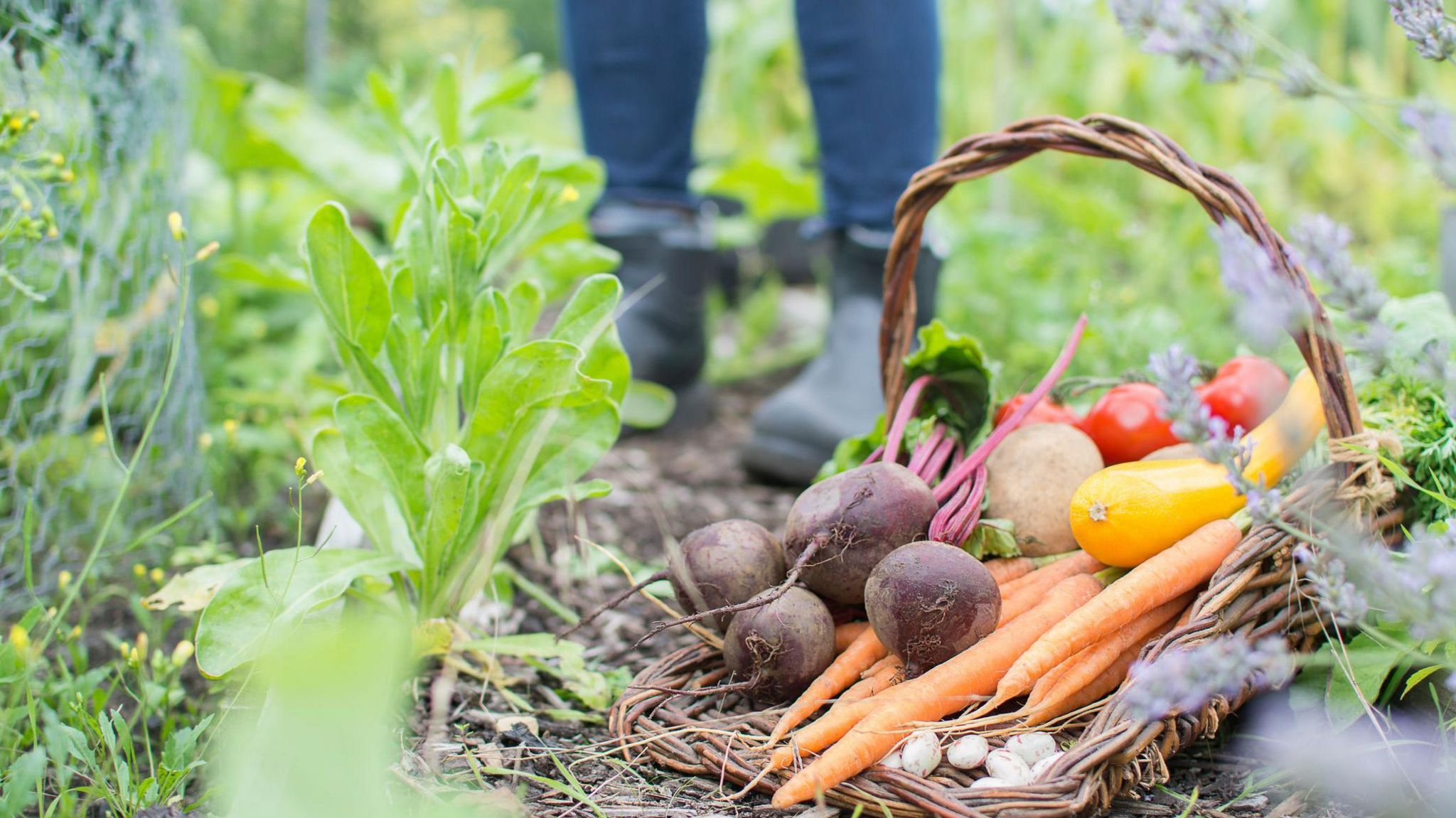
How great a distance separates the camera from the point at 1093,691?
117cm

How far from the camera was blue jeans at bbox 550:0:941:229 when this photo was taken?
2.07m

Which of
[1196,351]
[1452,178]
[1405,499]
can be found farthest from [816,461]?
[1452,178]

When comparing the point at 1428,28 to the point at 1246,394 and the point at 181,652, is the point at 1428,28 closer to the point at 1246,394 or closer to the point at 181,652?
the point at 1246,394

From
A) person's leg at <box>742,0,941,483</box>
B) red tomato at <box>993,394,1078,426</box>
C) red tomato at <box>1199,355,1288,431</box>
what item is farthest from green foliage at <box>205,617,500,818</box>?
person's leg at <box>742,0,941,483</box>

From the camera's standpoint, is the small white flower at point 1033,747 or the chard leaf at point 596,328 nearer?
the small white flower at point 1033,747

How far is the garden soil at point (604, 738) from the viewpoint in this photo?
3.46ft

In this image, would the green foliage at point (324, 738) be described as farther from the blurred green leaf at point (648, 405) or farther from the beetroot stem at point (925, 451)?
the blurred green leaf at point (648, 405)

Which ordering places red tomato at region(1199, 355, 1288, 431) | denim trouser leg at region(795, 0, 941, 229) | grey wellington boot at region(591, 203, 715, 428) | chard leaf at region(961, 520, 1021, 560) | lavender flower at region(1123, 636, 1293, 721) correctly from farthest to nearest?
grey wellington boot at region(591, 203, 715, 428) → denim trouser leg at region(795, 0, 941, 229) → red tomato at region(1199, 355, 1288, 431) → chard leaf at region(961, 520, 1021, 560) → lavender flower at region(1123, 636, 1293, 721)

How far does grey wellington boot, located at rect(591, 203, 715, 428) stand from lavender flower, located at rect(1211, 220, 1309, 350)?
1.65 metres

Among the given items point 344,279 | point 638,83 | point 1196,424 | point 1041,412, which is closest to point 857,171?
point 638,83

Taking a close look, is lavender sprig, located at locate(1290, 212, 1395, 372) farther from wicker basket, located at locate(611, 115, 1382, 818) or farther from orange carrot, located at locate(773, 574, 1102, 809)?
orange carrot, located at locate(773, 574, 1102, 809)

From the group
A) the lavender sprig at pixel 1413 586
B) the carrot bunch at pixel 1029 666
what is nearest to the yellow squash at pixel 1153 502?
the carrot bunch at pixel 1029 666

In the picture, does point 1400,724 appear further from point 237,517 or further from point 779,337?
point 779,337

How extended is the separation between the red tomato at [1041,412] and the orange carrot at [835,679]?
382mm
